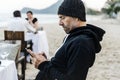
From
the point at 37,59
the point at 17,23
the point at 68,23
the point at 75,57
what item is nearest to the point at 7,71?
the point at 37,59

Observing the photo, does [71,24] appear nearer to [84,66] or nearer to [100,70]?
[84,66]

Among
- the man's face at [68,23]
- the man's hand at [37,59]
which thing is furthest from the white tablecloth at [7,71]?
the man's face at [68,23]

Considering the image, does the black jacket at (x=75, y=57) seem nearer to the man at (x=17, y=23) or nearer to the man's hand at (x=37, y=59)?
the man's hand at (x=37, y=59)

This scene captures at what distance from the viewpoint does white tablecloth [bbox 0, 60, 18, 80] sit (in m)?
3.92

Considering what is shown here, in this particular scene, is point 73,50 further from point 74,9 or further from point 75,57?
point 74,9

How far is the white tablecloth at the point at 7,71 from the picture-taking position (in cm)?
392

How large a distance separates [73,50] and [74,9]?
0.25 meters

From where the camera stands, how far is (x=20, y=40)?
7457mm

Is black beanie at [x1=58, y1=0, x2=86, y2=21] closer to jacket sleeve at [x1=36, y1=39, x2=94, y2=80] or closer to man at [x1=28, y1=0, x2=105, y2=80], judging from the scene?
man at [x1=28, y1=0, x2=105, y2=80]

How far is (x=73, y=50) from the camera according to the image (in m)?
2.15

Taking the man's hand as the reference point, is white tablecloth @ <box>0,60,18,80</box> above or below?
below

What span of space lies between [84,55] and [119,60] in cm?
818

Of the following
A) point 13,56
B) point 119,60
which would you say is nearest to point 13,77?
point 13,56

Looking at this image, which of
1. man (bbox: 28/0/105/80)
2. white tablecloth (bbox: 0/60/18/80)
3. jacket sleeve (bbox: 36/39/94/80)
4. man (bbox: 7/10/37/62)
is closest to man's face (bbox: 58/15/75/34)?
man (bbox: 28/0/105/80)
